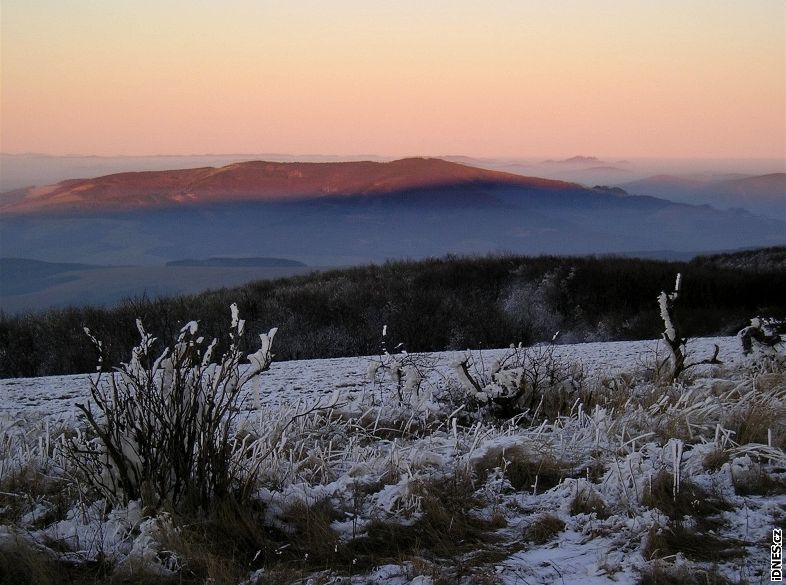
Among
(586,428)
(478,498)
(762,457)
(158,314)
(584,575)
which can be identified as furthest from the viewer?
(158,314)

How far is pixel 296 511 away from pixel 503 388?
7.55 ft

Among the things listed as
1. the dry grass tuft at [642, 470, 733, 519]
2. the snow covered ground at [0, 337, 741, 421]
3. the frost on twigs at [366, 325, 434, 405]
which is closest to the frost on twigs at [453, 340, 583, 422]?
the frost on twigs at [366, 325, 434, 405]

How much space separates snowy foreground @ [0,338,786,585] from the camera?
130 inches

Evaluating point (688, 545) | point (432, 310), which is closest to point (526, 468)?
point (688, 545)

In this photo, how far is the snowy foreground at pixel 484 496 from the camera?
3297mm

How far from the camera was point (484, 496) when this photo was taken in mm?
4035

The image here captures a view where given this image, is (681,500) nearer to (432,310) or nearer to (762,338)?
(762,338)

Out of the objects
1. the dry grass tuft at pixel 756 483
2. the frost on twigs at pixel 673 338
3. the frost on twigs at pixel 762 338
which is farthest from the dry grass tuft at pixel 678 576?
the frost on twigs at pixel 762 338

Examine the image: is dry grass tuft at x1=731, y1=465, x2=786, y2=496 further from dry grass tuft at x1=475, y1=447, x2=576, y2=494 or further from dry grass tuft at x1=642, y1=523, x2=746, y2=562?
dry grass tuft at x1=475, y1=447, x2=576, y2=494

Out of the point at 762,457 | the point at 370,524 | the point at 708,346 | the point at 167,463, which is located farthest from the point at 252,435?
the point at 708,346

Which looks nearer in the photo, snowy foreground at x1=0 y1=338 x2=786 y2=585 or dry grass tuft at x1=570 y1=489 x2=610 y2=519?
snowy foreground at x1=0 y1=338 x2=786 y2=585

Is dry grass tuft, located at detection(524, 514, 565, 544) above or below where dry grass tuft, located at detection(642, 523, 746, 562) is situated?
below

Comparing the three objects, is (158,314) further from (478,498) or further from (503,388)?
(478,498)

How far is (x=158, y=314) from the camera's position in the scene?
687 inches
